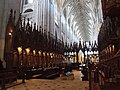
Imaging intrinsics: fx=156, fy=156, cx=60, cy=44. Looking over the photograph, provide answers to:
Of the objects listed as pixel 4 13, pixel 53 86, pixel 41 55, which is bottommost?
pixel 53 86

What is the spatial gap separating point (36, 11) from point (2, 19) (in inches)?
325

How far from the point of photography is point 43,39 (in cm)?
1512

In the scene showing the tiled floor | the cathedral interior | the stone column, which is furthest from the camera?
the stone column

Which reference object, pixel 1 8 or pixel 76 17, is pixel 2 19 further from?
pixel 76 17

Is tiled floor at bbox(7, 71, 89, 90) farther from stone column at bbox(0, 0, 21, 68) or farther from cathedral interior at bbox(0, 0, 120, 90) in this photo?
stone column at bbox(0, 0, 21, 68)

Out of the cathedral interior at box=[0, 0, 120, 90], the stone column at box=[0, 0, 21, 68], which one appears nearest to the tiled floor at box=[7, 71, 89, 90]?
the cathedral interior at box=[0, 0, 120, 90]

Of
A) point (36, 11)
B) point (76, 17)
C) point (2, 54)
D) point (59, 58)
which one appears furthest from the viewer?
point (76, 17)

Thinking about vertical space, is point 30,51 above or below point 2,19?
below

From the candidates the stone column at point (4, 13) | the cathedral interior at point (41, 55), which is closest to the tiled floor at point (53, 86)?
the cathedral interior at point (41, 55)

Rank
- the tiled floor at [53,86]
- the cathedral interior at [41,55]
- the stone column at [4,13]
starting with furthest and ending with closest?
the stone column at [4,13] → the tiled floor at [53,86] → the cathedral interior at [41,55]

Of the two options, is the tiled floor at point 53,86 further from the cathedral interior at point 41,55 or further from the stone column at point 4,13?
the stone column at point 4,13

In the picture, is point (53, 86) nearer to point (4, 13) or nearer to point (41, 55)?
point (4, 13)

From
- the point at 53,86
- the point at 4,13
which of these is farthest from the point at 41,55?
the point at 53,86

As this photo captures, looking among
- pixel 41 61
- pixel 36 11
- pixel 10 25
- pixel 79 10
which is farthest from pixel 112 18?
pixel 79 10
